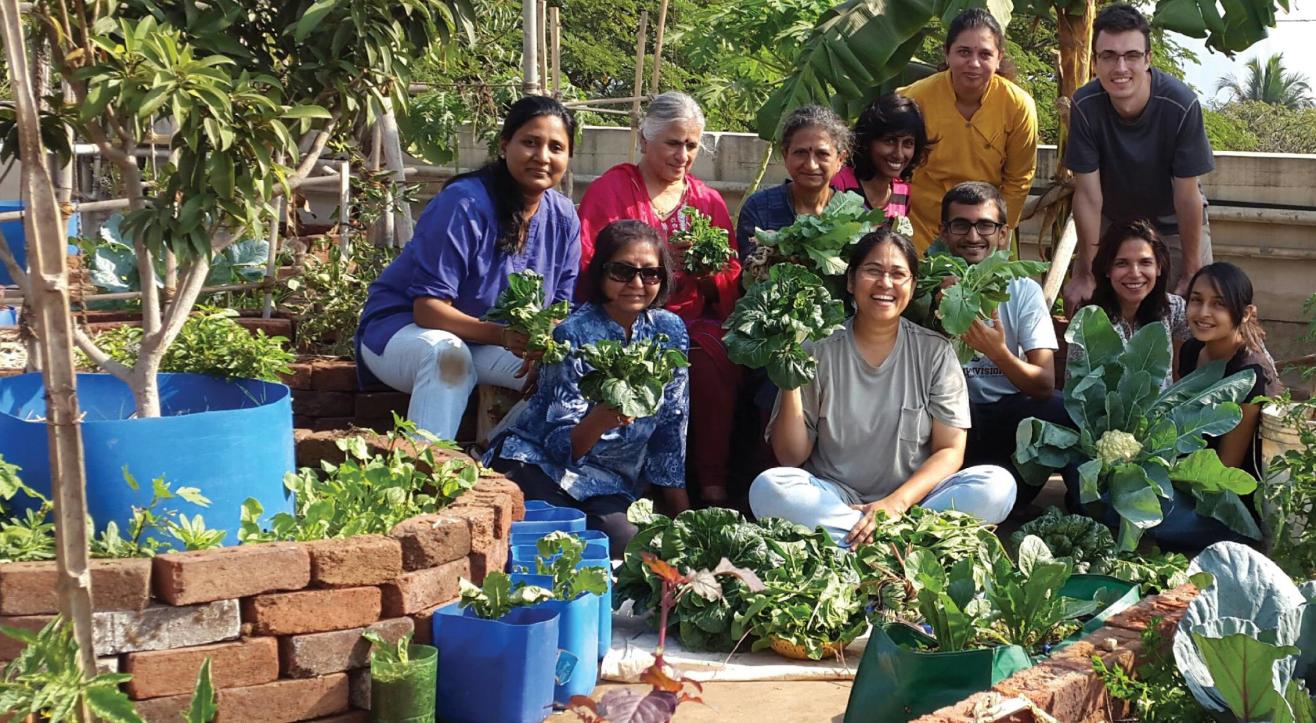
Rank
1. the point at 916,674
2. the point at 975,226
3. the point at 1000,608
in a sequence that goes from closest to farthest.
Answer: the point at 916,674 → the point at 1000,608 → the point at 975,226

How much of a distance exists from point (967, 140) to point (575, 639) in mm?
3201

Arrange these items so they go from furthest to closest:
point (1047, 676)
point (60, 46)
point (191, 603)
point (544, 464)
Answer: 1. point (544, 464)
2. point (60, 46)
3. point (191, 603)
4. point (1047, 676)

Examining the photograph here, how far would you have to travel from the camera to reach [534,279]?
15.2 ft

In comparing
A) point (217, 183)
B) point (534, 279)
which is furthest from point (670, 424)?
point (217, 183)

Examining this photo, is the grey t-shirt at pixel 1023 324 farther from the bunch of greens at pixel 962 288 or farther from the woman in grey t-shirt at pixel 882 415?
the woman in grey t-shirt at pixel 882 415

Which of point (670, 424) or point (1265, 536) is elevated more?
point (670, 424)

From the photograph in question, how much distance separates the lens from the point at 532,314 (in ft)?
14.8

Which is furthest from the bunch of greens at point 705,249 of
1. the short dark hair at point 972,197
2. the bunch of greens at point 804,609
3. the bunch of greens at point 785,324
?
the bunch of greens at point 804,609

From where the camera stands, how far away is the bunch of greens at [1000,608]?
128 inches

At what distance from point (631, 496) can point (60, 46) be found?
2.28m

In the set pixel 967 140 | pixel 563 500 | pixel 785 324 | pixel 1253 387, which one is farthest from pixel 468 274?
pixel 1253 387

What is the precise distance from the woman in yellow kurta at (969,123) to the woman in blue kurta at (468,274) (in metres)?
1.67

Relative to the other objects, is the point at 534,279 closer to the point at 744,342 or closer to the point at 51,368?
the point at 744,342

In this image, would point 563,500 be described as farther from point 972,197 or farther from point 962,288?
point 972,197
